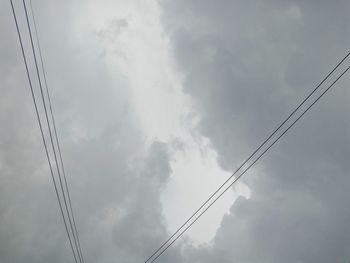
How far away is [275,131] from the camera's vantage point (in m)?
25.5

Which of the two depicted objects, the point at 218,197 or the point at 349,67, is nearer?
the point at 349,67

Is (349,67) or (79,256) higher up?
(79,256)

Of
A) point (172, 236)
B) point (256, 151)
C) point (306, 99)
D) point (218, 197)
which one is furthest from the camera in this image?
point (172, 236)

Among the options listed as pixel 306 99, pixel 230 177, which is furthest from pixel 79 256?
pixel 306 99

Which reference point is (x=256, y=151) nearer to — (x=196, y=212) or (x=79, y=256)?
(x=196, y=212)

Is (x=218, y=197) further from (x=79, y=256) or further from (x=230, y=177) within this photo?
(x=79, y=256)

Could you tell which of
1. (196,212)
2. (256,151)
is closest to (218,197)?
(196,212)

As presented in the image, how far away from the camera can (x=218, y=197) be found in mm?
30484

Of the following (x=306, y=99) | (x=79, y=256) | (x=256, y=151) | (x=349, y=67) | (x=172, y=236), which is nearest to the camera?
(x=349, y=67)

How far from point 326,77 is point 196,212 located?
14.4 m

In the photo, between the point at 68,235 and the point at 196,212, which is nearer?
the point at 196,212

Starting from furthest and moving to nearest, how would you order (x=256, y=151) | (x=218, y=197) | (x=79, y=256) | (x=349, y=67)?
(x=79, y=256) < (x=218, y=197) < (x=256, y=151) < (x=349, y=67)

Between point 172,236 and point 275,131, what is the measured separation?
13.1 meters

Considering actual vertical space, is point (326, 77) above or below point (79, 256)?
below
